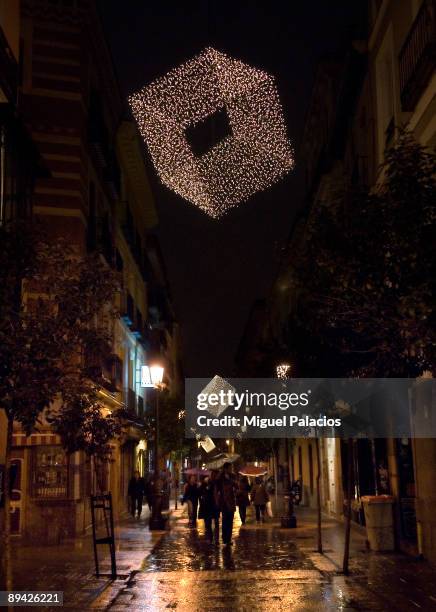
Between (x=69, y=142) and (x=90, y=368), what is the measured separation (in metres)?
13.4

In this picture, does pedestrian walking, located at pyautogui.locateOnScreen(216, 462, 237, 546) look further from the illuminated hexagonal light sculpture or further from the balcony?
the illuminated hexagonal light sculpture

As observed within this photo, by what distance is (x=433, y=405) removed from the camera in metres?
15.4

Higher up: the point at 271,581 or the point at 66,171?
the point at 66,171

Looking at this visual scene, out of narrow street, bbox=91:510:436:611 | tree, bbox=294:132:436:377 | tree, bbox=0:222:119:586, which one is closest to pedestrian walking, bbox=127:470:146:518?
narrow street, bbox=91:510:436:611

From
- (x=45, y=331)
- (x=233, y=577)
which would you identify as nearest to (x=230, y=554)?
(x=233, y=577)

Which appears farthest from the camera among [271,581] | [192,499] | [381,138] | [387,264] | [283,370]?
[192,499]

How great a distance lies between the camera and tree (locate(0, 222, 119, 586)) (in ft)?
35.8

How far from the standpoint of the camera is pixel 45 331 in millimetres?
11430

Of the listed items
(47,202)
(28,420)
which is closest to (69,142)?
(47,202)

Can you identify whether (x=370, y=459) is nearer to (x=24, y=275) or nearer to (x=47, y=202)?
(x=47, y=202)

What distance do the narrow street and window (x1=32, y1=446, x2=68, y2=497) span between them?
3.73 meters

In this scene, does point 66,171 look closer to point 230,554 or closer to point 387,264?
point 230,554

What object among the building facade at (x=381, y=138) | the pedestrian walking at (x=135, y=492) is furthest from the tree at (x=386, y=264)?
the pedestrian walking at (x=135, y=492)

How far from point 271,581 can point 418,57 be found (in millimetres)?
9109
